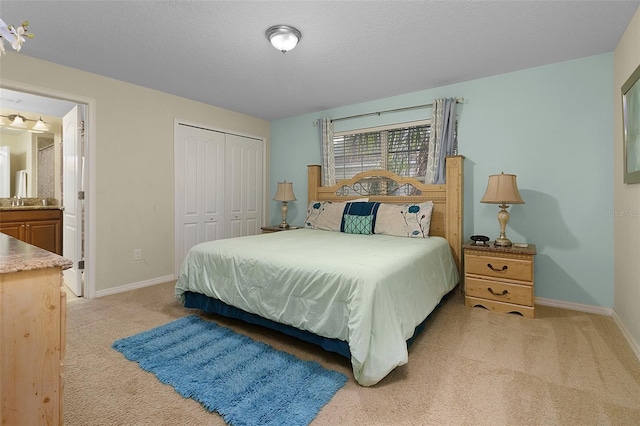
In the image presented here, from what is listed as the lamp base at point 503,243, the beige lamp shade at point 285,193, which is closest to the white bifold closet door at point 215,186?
the beige lamp shade at point 285,193

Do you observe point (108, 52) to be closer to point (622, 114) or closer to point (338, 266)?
point (338, 266)

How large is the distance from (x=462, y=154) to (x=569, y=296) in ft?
5.70

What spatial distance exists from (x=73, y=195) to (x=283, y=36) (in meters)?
2.92

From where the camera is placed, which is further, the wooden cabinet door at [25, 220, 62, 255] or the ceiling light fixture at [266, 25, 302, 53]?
the wooden cabinet door at [25, 220, 62, 255]

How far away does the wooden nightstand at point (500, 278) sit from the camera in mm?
2699

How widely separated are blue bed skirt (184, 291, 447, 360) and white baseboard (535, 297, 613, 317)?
1.41 metres

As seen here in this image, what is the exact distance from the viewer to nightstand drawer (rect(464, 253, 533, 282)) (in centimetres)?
270

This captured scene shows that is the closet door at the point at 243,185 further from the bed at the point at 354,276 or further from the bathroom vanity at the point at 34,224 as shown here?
the bathroom vanity at the point at 34,224

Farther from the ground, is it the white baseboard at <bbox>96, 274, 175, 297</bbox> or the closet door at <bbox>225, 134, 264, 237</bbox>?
the closet door at <bbox>225, 134, 264, 237</bbox>

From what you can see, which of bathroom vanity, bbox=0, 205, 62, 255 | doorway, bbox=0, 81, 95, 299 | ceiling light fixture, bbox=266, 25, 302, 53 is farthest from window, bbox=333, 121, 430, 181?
bathroom vanity, bbox=0, 205, 62, 255

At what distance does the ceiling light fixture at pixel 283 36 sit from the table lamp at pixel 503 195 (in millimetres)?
2166

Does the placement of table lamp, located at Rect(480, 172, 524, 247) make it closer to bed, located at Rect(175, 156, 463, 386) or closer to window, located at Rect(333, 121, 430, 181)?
bed, located at Rect(175, 156, 463, 386)

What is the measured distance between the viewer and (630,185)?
2.25 m

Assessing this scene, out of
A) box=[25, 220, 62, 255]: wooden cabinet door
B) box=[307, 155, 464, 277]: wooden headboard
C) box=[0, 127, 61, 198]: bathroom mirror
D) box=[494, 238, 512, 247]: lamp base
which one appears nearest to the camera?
box=[494, 238, 512, 247]: lamp base
